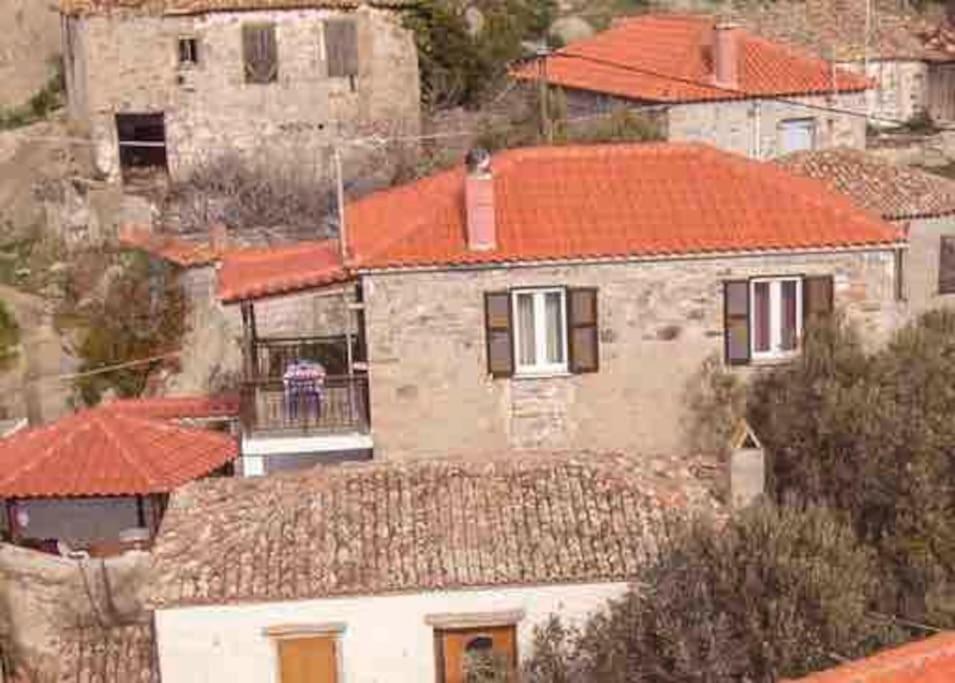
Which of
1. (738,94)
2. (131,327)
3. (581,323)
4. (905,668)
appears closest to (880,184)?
(738,94)

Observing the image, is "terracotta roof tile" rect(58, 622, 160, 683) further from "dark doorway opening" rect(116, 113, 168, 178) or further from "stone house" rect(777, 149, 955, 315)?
"dark doorway opening" rect(116, 113, 168, 178)

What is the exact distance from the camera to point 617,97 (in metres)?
36.7

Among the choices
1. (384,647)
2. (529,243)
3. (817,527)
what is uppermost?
(529,243)

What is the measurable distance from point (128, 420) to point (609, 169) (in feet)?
26.9

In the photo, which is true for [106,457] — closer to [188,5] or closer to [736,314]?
[736,314]

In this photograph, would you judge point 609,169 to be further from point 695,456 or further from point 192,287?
point 192,287

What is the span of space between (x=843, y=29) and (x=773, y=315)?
22.7m

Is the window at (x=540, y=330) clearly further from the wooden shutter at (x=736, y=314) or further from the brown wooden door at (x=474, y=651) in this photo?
the brown wooden door at (x=474, y=651)

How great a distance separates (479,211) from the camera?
2323 centimetres

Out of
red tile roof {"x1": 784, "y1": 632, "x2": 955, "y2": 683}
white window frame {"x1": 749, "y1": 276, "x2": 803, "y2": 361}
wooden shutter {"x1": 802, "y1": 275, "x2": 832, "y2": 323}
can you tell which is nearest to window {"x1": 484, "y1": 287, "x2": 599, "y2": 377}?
white window frame {"x1": 749, "y1": 276, "x2": 803, "y2": 361}

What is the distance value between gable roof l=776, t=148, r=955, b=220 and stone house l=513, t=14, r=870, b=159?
4209 mm

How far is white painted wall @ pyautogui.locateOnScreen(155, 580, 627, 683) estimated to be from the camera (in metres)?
19.6

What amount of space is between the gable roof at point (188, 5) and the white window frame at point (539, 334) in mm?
16107

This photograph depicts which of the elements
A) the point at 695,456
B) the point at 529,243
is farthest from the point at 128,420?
the point at 695,456
